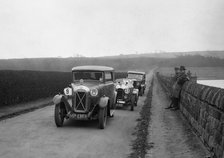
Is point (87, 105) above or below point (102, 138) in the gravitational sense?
above

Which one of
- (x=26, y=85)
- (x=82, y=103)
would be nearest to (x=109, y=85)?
(x=82, y=103)

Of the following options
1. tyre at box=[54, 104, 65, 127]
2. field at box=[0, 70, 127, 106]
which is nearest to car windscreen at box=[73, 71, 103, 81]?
tyre at box=[54, 104, 65, 127]

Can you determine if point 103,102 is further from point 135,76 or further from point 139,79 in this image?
point 135,76

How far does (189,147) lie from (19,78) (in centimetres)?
1255

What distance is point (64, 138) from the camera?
8.16 meters

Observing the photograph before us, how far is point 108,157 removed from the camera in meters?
6.47

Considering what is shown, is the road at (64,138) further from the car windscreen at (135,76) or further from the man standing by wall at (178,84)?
the car windscreen at (135,76)

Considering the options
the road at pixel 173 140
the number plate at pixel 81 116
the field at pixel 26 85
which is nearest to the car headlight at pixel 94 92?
the number plate at pixel 81 116

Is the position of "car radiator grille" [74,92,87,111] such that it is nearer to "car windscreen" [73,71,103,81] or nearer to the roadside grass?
"car windscreen" [73,71,103,81]

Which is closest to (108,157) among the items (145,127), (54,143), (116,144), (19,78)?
(116,144)

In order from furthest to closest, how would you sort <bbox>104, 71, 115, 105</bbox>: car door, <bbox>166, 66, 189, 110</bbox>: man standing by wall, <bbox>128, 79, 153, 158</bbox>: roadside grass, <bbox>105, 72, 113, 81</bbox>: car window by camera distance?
1. <bbox>166, 66, 189, 110</bbox>: man standing by wall
2. <bbox>105, 72, 113, 81</bbox>: car window
3. <bbox>104, 71, 115, 105</bbox>: car door
4. <bbox>128, 79, 153, 158</bbox>: roadside grass

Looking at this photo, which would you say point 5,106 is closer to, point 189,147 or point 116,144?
point 116,144

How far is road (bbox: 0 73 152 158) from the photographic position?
263 inches

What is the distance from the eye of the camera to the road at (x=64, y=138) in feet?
21.9
